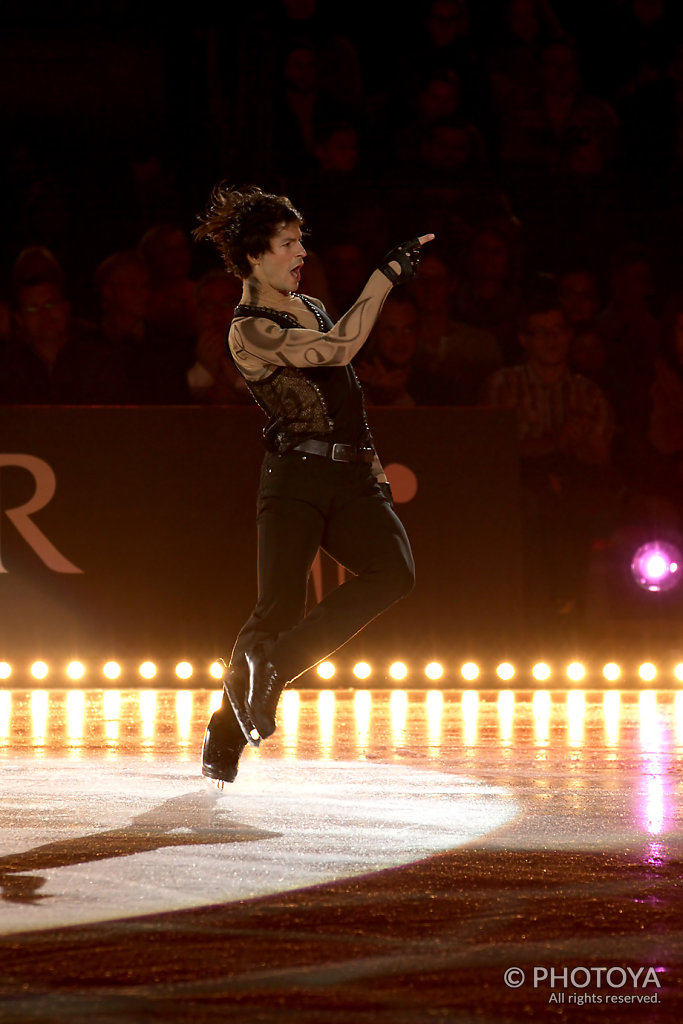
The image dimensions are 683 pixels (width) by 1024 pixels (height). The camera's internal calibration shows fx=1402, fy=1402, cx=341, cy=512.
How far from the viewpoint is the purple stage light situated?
21.7 ft

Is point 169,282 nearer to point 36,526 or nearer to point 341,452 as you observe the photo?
point 36,526

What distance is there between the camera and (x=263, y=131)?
26.3 feet

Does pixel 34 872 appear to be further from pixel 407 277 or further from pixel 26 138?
pixel 26 138

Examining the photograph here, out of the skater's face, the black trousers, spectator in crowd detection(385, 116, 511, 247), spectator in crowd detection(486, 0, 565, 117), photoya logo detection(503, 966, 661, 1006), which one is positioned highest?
spectator in crowd detection(486, 0, 565, 117)

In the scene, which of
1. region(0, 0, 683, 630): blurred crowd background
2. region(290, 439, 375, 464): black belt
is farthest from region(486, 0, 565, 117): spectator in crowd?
region(290, 439, 375, 464): black belt

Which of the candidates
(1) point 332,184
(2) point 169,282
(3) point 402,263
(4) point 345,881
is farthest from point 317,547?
(1) point 332,184

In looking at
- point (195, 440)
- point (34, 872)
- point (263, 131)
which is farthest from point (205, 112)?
point (34, 872)

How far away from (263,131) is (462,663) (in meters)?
3.64

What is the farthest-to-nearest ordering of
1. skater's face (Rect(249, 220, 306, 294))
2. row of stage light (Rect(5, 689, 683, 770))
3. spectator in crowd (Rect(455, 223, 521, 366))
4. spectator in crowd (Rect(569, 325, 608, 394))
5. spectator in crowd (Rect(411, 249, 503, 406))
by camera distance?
spectator in crowd (Rect(455, 223, 521, 366))
spectator in crowd (Rect(569, 325, 608, 394))
spectator in crowd (Rect(411, 249, 503, 406))
row of stage light (Rect(5, 689, 683, 770))
skater's face (Rect(249, 220, 306, 294))

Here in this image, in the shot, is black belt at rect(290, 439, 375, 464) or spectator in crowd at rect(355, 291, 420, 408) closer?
black belt at rect(290, 439, 375, 464)

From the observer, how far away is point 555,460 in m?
7.16

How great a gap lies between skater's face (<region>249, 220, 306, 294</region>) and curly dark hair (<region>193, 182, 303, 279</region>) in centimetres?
1

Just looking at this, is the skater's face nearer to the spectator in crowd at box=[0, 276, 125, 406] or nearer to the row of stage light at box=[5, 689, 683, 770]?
the row of stage light at box=[5, 689, 683, 770]

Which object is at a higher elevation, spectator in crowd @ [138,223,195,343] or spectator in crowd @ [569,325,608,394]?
spectator in crowd @ [138,223,195,343]
